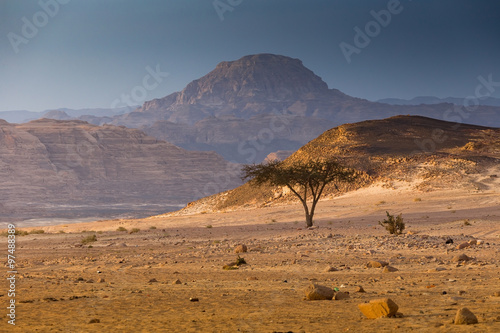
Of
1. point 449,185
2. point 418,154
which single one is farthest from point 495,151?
point 449,185

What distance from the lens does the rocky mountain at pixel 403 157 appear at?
5925cm

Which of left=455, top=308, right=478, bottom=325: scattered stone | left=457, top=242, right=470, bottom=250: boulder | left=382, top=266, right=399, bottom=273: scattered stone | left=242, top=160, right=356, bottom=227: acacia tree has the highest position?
left=242, top=160, right=356, bottom=227: acacia tree

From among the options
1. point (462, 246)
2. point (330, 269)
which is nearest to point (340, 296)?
point (330, 269)

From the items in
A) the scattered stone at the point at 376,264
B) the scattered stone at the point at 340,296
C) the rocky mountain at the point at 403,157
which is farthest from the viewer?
the rocky mountain at the point at 403,157

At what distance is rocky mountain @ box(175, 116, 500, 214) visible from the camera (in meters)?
59.2

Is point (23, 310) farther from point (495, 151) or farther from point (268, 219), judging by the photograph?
point (495, 151)

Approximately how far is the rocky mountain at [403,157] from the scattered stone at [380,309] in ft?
165

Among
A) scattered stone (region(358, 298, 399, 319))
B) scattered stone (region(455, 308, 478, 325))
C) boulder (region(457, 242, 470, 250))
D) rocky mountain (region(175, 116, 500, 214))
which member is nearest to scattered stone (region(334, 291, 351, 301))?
scattered stone (region(358, 298, 399, 319))

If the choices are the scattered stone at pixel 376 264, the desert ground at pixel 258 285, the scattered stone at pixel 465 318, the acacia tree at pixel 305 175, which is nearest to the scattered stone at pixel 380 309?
the desert ground at pixel 258 285

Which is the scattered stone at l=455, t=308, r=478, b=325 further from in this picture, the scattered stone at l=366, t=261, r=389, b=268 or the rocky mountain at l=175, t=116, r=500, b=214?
the rocky mountain at l=175, t=116, r=500, b=214

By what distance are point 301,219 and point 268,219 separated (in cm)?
290

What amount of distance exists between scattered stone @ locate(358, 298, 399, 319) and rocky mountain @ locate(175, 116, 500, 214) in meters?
50.2

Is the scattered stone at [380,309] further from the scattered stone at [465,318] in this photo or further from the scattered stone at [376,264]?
the scattered stone at [376,264]

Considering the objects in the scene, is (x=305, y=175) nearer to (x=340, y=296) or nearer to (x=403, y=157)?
(x=340, y=296)
